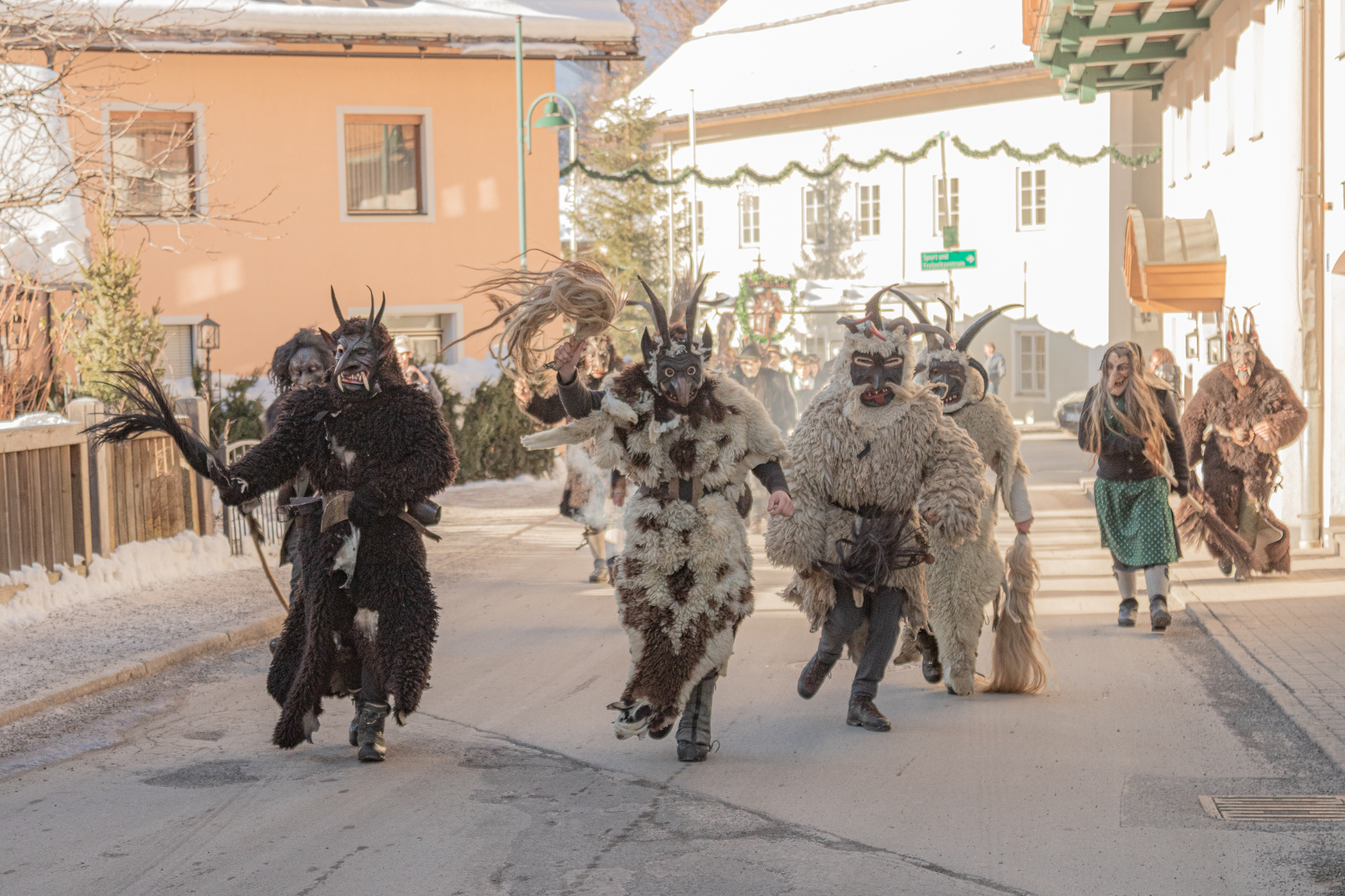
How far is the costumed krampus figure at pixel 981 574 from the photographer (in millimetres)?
7797

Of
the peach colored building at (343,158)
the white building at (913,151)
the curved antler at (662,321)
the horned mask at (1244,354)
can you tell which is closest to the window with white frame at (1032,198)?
the white building at (913,151)

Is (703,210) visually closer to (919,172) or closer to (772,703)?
(919,172)

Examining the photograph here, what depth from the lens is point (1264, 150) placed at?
1611cm

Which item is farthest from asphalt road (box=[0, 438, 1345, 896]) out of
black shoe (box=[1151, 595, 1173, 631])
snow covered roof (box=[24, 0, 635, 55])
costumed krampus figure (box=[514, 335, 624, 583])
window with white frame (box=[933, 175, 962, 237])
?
window with white frame (box=[933, 175, 962, 237])

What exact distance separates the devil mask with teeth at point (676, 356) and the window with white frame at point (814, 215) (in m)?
34.9

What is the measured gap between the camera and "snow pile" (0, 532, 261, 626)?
34.0ft

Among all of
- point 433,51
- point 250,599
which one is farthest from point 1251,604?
point 433,51

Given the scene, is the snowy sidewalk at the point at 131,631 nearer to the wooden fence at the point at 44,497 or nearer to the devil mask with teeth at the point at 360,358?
the wooden fence at the point at 44,497

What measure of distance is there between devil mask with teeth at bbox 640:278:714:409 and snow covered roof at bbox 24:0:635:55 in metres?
16.2

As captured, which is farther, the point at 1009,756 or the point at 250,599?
the point at 250,599

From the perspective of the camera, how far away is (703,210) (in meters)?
44.4

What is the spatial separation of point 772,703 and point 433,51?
700 inches

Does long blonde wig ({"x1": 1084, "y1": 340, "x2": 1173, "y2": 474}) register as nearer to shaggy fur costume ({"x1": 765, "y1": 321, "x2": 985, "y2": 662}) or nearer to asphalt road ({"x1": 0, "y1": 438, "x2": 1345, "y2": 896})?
asphalt road ({"x1": 0, "y1": 438, "x2": 1345, "y2": 896})

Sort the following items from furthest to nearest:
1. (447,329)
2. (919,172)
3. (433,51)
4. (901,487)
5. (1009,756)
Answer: (919,172) < (447,329) < (433,51) < (901,487) < (1009,756)
